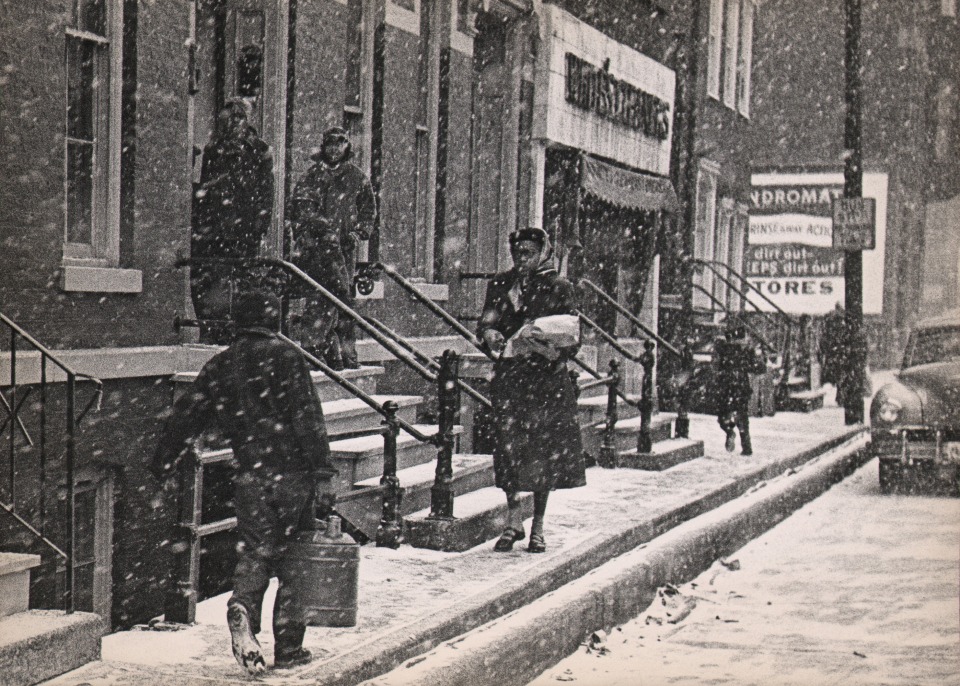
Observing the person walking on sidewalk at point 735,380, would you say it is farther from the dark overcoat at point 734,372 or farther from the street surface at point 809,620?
the street surface at point 809,620

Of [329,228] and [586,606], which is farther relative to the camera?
[329,228]

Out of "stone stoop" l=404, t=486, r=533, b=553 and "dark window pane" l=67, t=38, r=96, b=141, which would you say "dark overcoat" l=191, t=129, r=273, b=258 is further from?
"stone stoop" l=404, t=486, r=533, b=553

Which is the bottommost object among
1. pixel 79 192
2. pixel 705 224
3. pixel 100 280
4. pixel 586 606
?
pixel 586 606

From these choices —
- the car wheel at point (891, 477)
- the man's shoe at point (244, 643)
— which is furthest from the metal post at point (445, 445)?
the car wheel at point (891, 477)

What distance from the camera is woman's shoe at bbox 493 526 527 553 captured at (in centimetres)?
852

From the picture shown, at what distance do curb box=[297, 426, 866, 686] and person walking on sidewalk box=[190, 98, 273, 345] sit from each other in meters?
2.62

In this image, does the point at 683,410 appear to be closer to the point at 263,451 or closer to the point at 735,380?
the point at 735,380

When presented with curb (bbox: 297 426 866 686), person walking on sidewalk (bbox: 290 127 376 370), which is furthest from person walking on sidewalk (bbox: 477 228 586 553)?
person walking on sidewalk (bbox: 290 127 376 370)

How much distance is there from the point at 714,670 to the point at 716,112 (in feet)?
56.5

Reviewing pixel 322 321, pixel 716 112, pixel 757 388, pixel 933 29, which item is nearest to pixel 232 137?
pixel 322 321

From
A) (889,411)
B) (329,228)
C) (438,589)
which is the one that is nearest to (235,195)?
(329,228)

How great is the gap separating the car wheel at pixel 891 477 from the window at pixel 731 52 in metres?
10.3

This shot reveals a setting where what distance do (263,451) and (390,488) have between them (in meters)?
2.93

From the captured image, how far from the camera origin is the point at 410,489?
8.86 m
